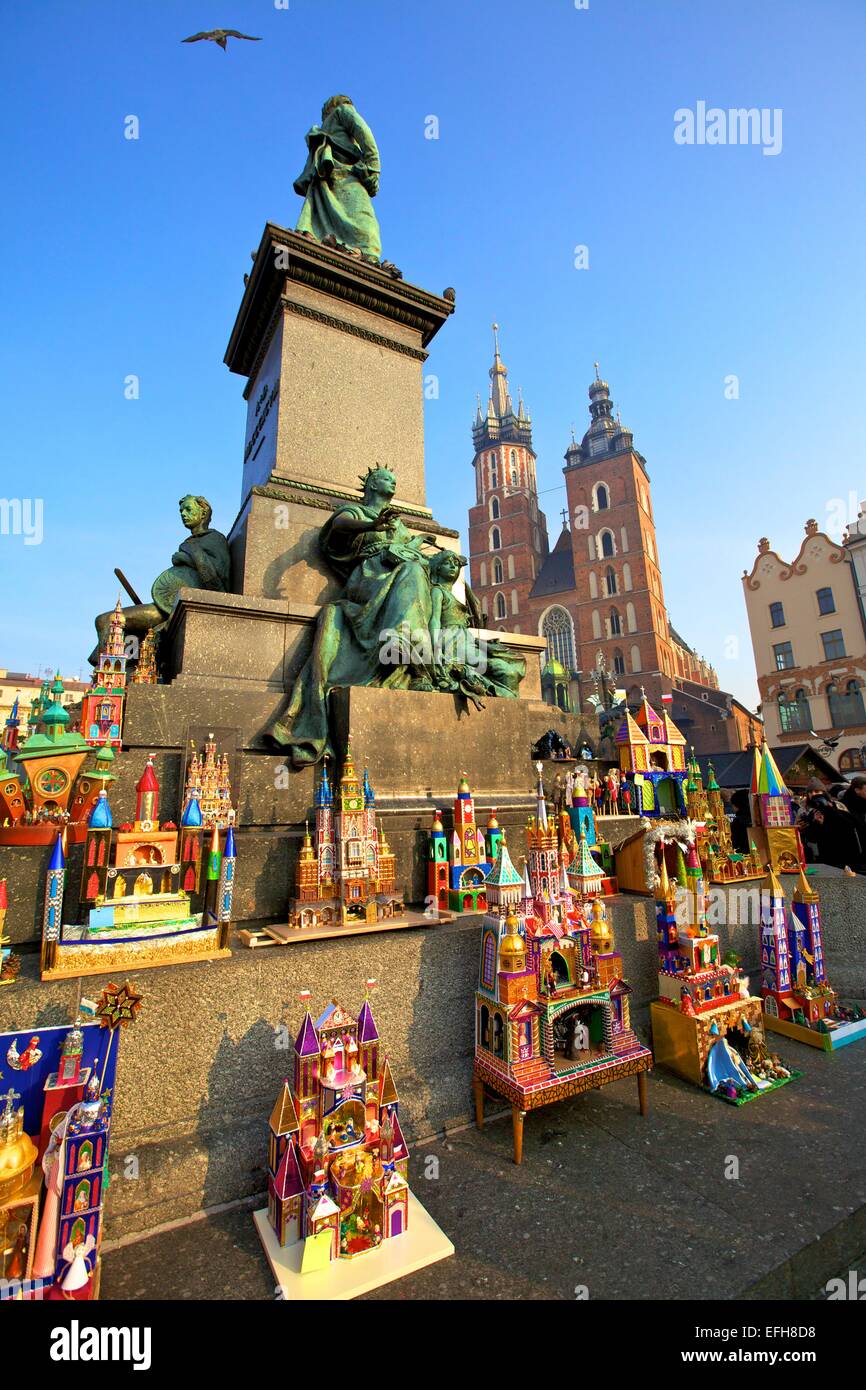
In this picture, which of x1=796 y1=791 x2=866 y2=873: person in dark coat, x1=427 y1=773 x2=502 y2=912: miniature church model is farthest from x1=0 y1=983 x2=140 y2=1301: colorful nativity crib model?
x1=796 y1=791 x2=866 y2=873: person in dark coat

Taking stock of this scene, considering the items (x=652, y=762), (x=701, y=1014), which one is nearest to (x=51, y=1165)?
(x=701, y=1014)

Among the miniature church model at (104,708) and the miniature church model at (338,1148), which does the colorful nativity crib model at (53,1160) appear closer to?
the miniature church model at (338,1148)

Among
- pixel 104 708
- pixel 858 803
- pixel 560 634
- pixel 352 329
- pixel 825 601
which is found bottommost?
pixel 858 803

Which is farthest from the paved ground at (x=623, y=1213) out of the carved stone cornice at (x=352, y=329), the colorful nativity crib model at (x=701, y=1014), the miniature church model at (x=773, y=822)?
the carved stone cornice at (x=352, y=329)

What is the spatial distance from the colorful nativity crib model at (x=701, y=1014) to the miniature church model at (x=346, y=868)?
210cm

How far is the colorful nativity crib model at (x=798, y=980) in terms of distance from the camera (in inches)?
190

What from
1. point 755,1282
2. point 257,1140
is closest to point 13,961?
point 257,1140

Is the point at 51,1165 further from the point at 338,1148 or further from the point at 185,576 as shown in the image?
the point at 185,576

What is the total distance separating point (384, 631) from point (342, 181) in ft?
30.9

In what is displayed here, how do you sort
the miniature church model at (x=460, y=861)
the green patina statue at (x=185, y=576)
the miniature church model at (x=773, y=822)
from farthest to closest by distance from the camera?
the green patina statue at (x=185, y=576)
the miniature church model at (x=773, y=822)
the miniature church model at (x=460, y=861)

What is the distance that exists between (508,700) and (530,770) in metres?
0.79

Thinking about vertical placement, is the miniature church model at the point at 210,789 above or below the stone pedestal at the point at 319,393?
below

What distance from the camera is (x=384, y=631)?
243 inches

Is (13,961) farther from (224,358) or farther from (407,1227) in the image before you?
(224,358)
